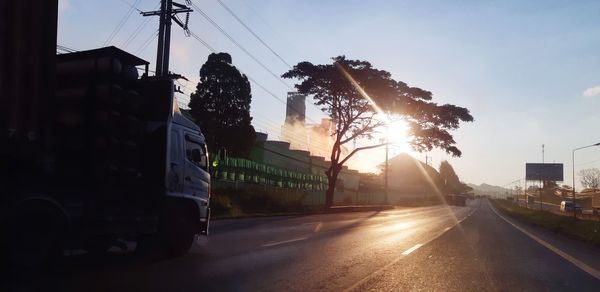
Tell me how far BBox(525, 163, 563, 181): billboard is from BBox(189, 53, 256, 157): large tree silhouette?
202 feet

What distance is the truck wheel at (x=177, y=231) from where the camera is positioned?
1014cm

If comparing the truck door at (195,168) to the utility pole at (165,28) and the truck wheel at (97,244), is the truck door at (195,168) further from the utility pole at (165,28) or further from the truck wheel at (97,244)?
the utility pole at (165,28)

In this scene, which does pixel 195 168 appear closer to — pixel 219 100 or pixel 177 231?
pixel 177 231

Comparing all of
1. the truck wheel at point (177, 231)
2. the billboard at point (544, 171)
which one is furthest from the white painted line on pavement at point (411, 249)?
the billboard at point (544, 171)

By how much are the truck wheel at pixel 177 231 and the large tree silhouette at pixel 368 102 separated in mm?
28885

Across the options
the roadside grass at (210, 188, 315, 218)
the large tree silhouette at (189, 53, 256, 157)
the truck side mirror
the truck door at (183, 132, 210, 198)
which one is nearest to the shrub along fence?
the roadside grass at (210, 188, 315, 218)

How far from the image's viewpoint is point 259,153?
54.2 meters

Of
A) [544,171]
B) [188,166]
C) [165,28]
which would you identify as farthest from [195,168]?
[544,171]

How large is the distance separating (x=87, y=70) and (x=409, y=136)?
35.7 meters

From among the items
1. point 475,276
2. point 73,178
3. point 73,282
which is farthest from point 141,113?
point 475,276

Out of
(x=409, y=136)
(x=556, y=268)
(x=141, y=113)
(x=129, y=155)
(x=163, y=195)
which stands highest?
(x=409, y=136)

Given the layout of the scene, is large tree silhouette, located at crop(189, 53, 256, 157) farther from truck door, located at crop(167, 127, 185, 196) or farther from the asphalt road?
truck door, located at crop(167, 127, 185, 196)

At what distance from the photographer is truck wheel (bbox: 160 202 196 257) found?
33.3 feet

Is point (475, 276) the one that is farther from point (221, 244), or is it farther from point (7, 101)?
point (7, 101)
